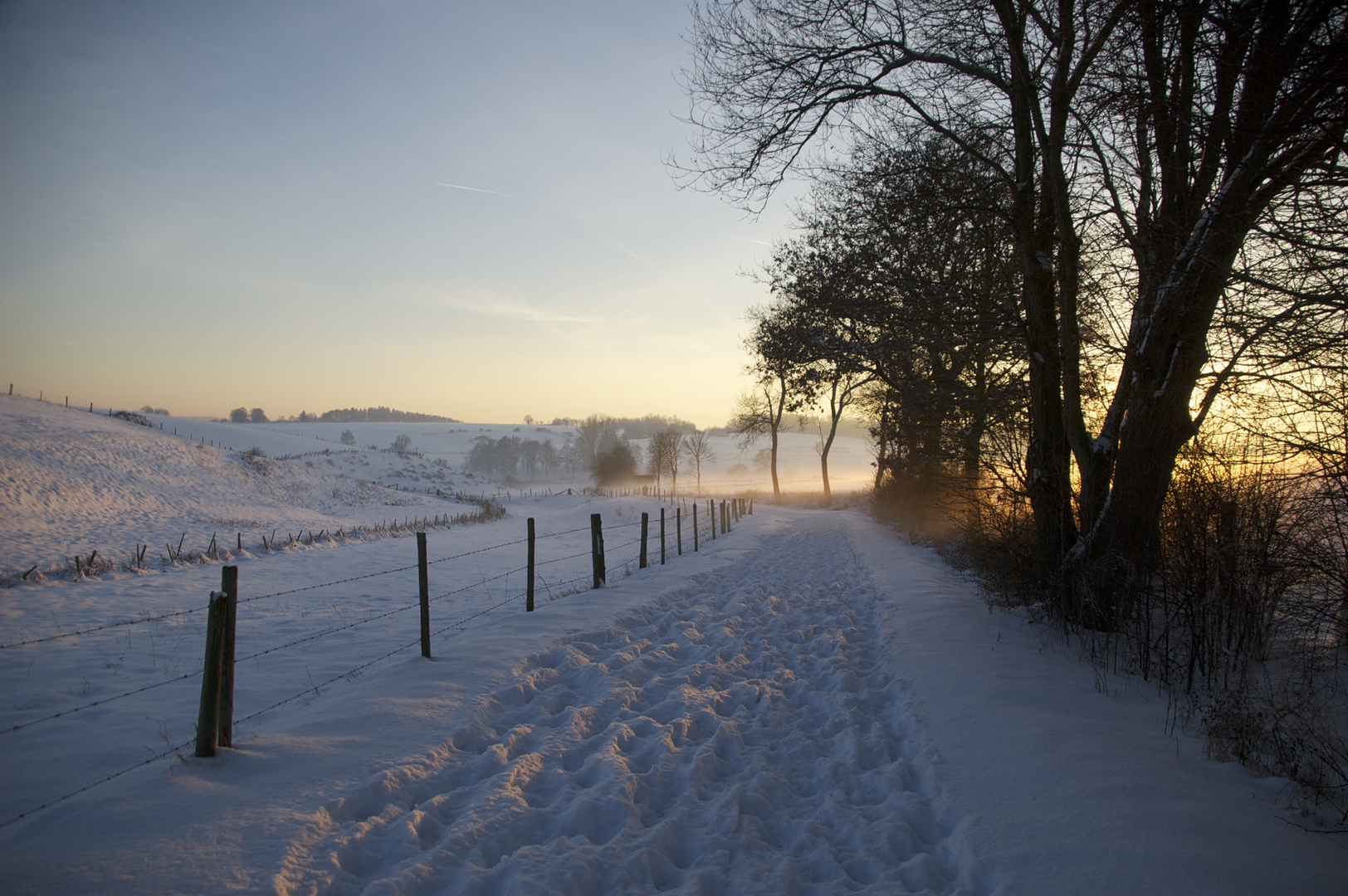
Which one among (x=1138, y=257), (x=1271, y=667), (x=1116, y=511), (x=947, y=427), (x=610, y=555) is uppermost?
(x=1138, y=257)

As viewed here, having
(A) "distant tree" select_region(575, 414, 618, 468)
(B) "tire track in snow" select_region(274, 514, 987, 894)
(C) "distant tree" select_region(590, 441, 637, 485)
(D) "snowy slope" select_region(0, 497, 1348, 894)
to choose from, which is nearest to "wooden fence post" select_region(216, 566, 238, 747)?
(D) "snowy slope" select_region(0, 497, 1348, 894)

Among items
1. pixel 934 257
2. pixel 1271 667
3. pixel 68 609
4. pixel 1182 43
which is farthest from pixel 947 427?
pixel 68 609

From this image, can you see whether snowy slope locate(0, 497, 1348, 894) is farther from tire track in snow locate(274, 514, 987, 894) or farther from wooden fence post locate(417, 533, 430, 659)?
wooden fence post locate(417, 533, 430, 659)

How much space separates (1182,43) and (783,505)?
123ft

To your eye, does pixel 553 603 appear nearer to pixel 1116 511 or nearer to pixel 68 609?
pixel 1116 511

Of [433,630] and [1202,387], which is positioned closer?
[1202,387]

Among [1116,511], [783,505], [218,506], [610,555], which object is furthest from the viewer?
[783,505]

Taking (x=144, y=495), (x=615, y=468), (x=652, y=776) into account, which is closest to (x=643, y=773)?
(x=652, y=776)

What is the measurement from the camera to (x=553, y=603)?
29.6 feet

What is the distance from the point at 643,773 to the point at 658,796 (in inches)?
11.0

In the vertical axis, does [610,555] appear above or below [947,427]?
below

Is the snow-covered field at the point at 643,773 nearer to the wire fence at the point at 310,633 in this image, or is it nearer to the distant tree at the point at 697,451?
the wire fence at the point at 310,633

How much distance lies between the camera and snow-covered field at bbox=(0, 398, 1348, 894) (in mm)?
3045

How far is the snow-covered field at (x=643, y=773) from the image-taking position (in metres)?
3.04
